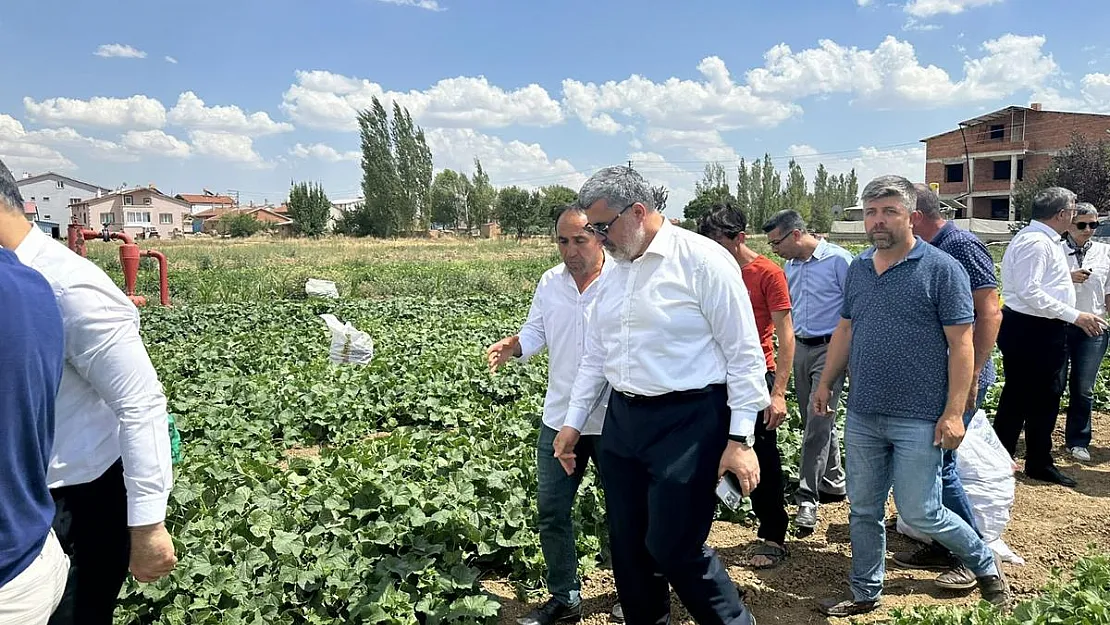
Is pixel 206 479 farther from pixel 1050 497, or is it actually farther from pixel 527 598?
pixel 1050 497

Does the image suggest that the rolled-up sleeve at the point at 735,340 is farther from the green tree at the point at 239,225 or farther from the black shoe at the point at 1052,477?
the green tree at the point at 239,225

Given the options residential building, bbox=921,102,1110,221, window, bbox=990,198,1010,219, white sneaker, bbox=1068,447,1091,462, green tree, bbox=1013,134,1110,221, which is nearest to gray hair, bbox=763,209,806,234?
white sneaker, bbox=1068,447,1091,462

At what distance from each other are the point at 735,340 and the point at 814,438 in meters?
2.11

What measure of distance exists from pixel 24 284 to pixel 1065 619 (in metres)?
3.26

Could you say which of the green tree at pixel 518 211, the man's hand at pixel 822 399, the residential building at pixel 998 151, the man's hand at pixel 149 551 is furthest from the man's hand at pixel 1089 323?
the green tree at pixel 518 211

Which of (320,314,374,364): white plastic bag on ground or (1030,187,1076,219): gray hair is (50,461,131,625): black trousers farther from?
(320,314,374,364): white plastic bag on ground

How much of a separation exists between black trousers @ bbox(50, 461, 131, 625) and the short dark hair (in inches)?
118

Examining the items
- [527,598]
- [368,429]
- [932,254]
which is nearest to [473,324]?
[368,429]

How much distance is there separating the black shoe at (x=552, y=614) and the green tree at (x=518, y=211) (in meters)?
59.2

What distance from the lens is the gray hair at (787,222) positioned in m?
4.60

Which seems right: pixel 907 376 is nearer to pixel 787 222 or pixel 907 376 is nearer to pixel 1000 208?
pixel 787 222

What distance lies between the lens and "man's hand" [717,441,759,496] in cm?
269

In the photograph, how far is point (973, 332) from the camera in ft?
11.4

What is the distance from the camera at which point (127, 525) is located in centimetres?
216
